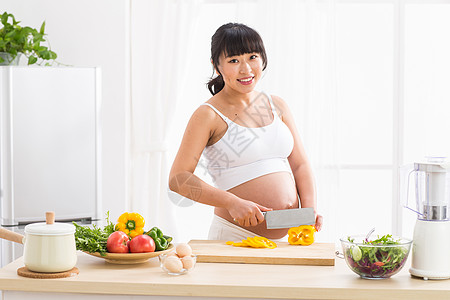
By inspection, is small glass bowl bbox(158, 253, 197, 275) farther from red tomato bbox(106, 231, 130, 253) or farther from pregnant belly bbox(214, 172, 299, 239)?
pregnant belly bbox(214, 172, 299, 239)

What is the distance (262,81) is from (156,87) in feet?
2.25

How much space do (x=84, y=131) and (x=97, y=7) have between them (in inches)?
35.1

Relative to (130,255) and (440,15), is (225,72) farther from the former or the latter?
(440,15)

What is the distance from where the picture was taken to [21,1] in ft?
11.9

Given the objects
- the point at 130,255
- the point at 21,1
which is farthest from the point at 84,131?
the point at 130,255

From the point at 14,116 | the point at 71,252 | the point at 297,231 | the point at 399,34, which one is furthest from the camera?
the point at 399,34

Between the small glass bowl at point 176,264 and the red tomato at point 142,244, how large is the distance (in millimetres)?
90

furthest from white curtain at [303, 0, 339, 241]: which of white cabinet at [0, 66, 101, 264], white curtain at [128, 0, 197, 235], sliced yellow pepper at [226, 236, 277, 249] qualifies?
sliced yellow pepper at [226, 236, 277, 249]

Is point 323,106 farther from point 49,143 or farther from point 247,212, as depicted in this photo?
point 247,212

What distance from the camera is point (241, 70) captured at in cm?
215

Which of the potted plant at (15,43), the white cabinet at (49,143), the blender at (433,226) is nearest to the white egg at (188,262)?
the blender at (433,226)

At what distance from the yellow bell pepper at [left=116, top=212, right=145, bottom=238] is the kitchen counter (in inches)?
6.2

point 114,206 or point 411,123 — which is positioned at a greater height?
point 411,123

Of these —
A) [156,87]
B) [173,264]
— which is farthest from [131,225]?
[156,87]
